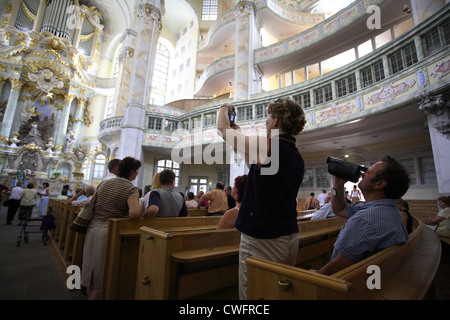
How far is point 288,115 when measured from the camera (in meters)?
1.31

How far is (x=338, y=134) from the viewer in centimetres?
949

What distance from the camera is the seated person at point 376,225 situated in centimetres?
128

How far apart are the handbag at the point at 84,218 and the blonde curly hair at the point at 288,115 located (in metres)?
2.19

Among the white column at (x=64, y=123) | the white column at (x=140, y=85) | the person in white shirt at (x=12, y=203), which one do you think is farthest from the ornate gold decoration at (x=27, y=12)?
the person in white shirt at (x=12, y=203)

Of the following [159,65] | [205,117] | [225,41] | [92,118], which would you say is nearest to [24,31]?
[92,118]

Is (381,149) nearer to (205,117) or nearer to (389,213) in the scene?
(205,117)

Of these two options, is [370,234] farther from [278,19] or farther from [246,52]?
[278,19]

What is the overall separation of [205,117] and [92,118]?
16404 mm

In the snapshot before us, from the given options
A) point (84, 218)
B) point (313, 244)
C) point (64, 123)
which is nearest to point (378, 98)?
point (313, 244)

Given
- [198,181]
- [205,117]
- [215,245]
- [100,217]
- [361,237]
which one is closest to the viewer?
[361,237]

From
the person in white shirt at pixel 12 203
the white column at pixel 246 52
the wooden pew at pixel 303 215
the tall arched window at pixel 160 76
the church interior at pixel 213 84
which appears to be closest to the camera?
the wooden pew at pixel 303 215

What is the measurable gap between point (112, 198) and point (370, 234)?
238 cm

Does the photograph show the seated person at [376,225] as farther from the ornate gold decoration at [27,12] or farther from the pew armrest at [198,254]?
the ornate gold decoration at [27,12]

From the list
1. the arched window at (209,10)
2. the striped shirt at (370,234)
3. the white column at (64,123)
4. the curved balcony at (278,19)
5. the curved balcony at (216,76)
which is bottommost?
the striped shirt at (370,234)
